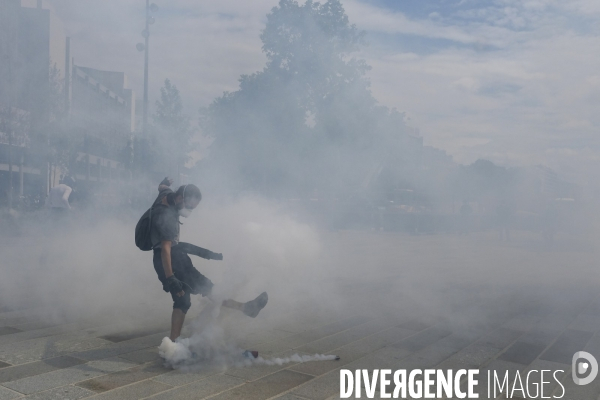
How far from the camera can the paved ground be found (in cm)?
308

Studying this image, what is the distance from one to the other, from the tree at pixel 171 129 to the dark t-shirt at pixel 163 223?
5.46 meters

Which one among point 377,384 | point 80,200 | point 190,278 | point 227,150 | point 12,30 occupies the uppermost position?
point 12,30

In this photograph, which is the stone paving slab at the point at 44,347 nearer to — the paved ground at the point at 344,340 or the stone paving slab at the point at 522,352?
the paved ground at the point at 344,340

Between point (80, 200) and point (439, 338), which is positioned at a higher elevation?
point (80, 200)

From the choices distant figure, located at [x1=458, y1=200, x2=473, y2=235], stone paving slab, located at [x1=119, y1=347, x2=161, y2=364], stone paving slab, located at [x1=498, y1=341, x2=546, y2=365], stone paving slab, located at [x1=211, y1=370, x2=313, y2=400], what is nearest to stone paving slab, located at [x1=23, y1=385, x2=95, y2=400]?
stone paving slab, located at [x1=119, y1=347, x2=161, y2=364]

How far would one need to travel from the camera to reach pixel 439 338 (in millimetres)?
4418

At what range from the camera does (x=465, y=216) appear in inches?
683

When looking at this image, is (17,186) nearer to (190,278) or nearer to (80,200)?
(80,200)

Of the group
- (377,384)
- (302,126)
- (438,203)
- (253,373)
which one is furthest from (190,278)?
(438,203)

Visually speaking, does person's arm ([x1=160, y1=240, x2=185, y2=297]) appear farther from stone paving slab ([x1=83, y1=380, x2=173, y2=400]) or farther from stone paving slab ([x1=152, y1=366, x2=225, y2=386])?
stone paving slab ([x1=83, y1=380, x2=173, y2=400])

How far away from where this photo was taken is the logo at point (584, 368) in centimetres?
342

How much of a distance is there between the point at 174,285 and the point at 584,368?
2.96 m

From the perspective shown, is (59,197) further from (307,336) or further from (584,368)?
(584,368)

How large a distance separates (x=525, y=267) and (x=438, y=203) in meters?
6.31
